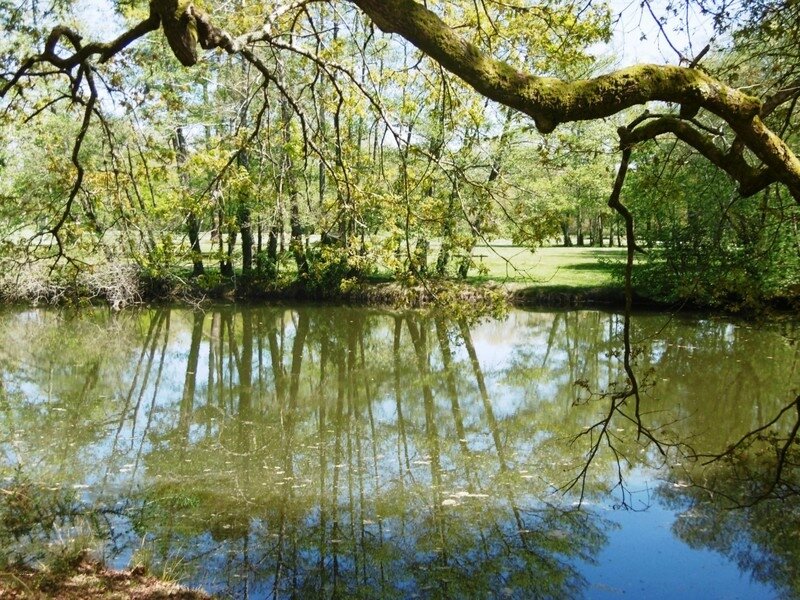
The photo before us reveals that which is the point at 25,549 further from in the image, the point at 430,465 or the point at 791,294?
the point at 791,294

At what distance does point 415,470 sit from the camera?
7.52m

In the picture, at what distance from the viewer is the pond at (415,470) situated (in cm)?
518

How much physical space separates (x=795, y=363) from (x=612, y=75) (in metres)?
12.1

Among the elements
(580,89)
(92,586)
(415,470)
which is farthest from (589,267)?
(580,89)

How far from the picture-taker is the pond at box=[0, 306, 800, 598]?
518 cm

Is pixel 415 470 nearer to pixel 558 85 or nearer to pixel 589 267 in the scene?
pixel 558 85

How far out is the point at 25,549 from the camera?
496cm

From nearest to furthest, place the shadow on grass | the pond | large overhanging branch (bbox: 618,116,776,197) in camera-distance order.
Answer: large overhanging branch (bbox: 618,116,776,197)
the pond
the shadow on grass

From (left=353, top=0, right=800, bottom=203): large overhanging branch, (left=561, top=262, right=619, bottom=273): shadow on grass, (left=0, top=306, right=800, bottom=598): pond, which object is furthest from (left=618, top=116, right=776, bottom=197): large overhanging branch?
(left=561, top=262, right=619, bottom=273): shadow on grass

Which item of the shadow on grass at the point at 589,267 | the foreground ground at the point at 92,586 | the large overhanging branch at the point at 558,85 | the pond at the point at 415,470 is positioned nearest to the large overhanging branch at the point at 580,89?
the large overhanging branch at the point at 558,85

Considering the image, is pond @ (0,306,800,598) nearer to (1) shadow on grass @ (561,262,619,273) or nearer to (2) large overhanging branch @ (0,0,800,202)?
(2) large overhanging branch @ (0,0,800,202)

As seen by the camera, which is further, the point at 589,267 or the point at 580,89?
the point at 589,267

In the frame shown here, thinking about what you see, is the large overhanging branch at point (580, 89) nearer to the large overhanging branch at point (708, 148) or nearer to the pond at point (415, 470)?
the large overhanging branch at point (708, 148)

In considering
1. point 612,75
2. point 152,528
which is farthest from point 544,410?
point 612,75
